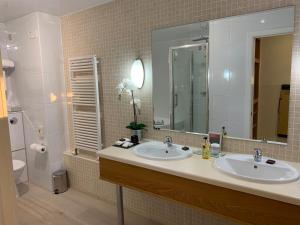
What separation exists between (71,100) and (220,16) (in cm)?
209

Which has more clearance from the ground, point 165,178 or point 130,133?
point 130,133

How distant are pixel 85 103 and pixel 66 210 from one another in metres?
1.26

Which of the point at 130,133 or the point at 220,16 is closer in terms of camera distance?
the point at 220,16

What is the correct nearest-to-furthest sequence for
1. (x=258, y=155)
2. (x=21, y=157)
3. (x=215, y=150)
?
(x=258, y=155) < (x=215, y=150) < (x=21, y=157)

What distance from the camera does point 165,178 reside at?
1741mm

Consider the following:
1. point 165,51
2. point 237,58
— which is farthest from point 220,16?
point 165,51

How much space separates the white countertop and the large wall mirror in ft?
1.24

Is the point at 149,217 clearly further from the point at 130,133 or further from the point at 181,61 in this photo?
the point at 181,61

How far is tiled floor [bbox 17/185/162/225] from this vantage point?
8.25 feet

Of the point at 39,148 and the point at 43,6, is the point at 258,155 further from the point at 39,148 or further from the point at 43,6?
the point at 43,6

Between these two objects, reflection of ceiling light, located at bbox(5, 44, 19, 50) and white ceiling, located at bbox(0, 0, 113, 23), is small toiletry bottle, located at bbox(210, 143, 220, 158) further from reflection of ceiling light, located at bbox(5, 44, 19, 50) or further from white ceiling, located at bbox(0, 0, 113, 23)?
reflection of ceiling light, located at bbox(5, 44, 19, 50)

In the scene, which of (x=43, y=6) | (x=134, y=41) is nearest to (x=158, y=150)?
(x=134, y=41)

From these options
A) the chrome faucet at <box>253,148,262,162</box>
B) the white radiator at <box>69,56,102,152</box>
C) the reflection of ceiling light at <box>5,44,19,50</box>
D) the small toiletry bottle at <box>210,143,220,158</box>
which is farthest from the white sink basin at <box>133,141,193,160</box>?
the reflection of ceiling light at <box>5,44,19,50</box>

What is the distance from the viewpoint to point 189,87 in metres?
2.17
